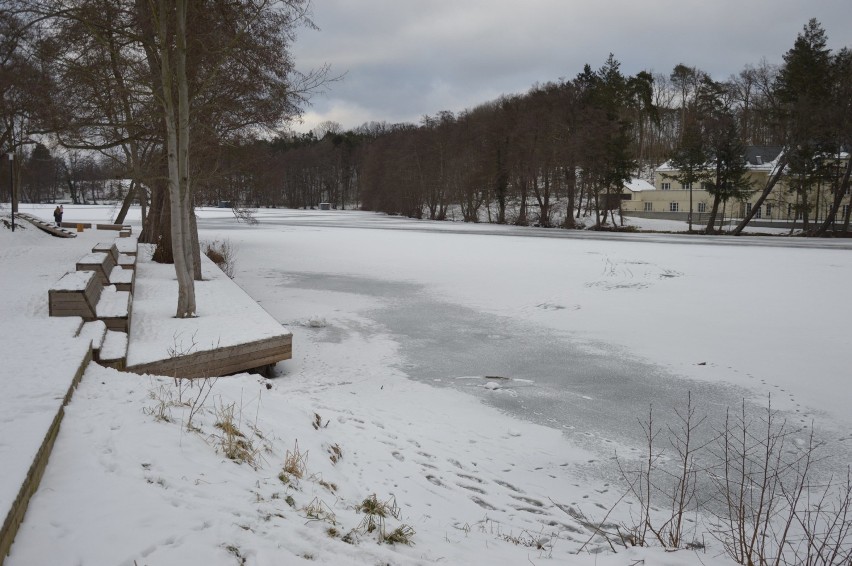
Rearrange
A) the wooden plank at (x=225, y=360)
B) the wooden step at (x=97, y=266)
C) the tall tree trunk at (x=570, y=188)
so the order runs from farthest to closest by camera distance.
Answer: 1. the tall tree trunk at (x=570, y=188)
2. the wooden step at (x=97, y=266)
3. the wooden plank at (x=225, y=360)

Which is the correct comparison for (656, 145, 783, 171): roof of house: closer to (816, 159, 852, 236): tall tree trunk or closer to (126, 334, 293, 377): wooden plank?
(816, 159, 852, 236): tall tree trunk

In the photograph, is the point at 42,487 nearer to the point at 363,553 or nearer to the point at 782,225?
the point at 363,553

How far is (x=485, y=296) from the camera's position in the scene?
15.3 meters

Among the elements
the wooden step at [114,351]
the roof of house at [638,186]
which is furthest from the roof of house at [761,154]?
the wooden step at [114,351]

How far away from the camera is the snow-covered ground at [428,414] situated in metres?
3.29

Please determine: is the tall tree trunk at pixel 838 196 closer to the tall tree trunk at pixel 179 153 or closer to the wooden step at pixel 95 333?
the tall tree trunk at pixel 179 153

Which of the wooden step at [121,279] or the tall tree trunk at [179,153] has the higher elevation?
the tall tree trunk at [179,153]

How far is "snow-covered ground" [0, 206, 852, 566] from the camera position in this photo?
3.29 meters

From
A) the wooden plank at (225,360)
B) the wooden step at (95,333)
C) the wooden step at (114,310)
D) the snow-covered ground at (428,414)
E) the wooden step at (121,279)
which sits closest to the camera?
the snow-covered ground at (428,414)

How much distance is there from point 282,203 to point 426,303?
9169cm

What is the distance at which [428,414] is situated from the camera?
7.07 metres

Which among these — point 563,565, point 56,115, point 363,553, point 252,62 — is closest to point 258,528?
point 363,553

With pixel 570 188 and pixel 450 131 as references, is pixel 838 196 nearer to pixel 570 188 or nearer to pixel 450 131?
pixel 570 188

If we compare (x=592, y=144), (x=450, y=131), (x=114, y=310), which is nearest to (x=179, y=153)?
(x=114, y=310)
